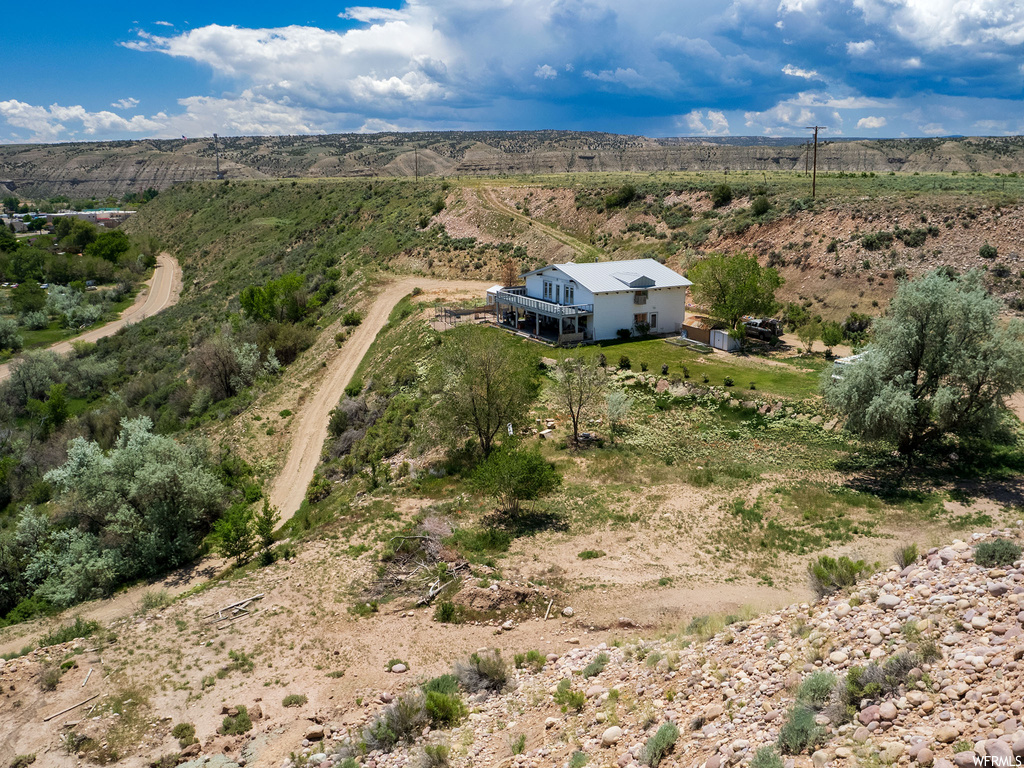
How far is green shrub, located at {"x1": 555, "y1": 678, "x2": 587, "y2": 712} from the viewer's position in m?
13.5

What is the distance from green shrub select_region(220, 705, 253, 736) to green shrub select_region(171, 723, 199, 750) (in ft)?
1.97

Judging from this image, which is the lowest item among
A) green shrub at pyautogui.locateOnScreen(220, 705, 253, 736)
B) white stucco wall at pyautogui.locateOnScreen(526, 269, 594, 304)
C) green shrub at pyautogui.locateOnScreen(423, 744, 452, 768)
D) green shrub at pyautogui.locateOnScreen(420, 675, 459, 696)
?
green shrub at pyautogui.locateOnScreen(220, 705, 253, 736)

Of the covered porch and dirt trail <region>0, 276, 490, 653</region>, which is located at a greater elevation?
the covered porch

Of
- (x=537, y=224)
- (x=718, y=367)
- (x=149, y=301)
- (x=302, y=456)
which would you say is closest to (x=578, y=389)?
(x=718, y=367)

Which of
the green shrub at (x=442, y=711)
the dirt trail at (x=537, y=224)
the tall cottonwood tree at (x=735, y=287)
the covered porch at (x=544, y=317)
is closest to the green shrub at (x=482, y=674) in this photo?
the green shrub at (x=442, y=711)

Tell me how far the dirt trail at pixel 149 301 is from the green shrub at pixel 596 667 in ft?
228

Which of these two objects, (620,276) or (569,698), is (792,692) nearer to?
(569,698)

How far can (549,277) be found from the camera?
159 feet

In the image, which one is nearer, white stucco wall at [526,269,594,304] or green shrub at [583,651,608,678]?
green shrub at [583,651,608,678]

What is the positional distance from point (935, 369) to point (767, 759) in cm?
2255

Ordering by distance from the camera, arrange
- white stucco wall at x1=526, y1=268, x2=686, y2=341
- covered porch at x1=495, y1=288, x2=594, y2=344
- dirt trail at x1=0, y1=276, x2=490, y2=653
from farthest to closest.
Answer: white stucco wall at x1=526, y1=268, x2=686, y2=341 < covered porch at x1=495, y1=288, x2=594, y2=344 < dirt trail at x1=0, y1=276, x2=490, y2=653

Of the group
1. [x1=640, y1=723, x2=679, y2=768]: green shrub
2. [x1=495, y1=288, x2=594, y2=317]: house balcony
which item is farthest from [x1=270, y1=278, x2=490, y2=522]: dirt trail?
[x1=640, y1=723, x2=679, y2=768]: green shrub

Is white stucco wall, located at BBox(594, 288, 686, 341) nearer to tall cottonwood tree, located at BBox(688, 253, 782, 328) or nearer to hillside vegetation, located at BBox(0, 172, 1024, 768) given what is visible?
hillside vegetation, located at BBox(0, 172, 1024, 768)

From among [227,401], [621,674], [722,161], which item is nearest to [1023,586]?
[621,674]
